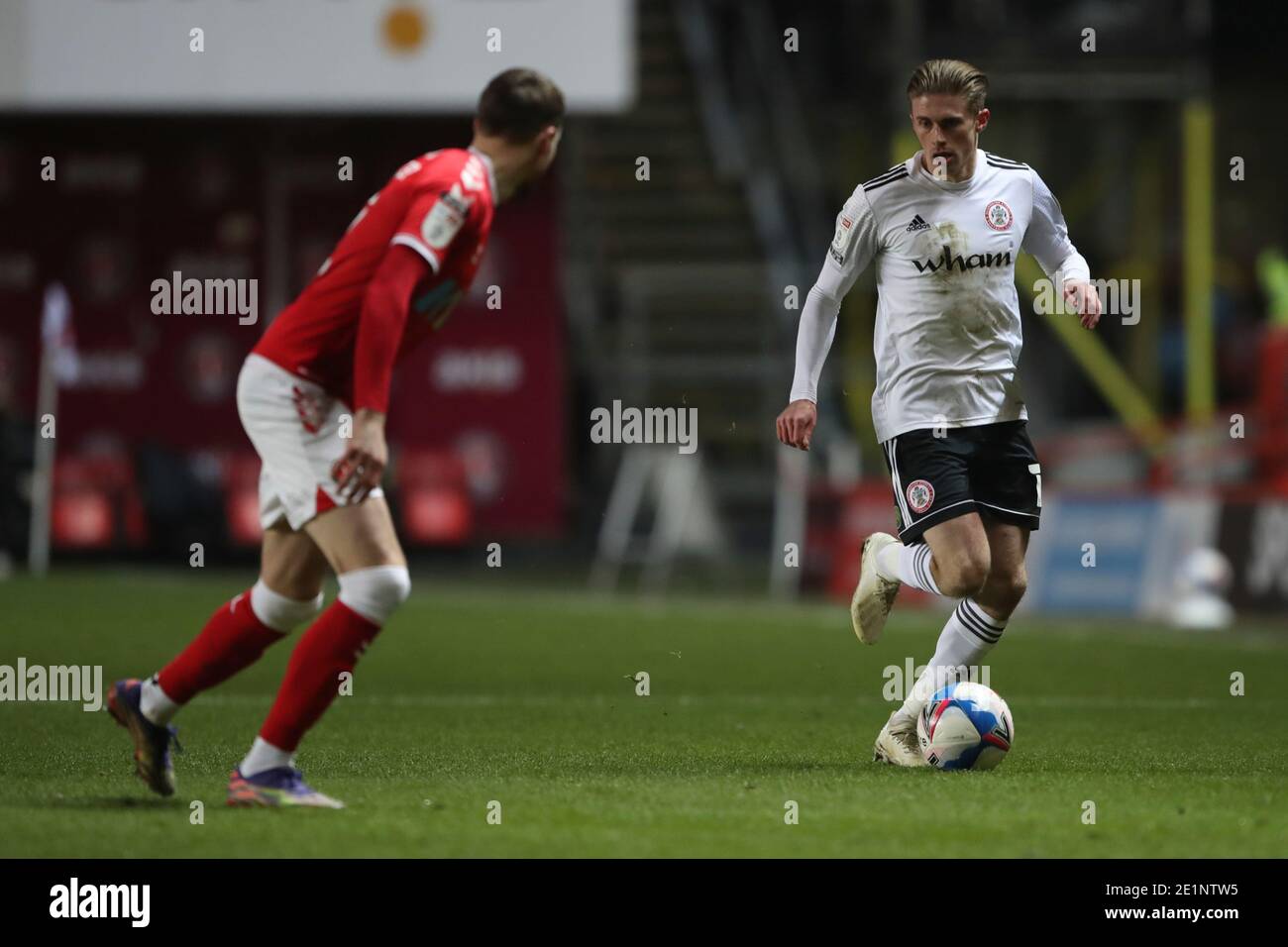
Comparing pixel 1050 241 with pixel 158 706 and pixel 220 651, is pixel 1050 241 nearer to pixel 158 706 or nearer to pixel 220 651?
pixel 220 651

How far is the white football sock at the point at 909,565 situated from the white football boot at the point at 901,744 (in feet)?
1.59

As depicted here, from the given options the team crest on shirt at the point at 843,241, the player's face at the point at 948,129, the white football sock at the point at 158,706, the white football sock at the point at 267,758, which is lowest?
the white football sock at the point at 267,758

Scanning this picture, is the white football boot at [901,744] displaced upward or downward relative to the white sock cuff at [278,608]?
downward

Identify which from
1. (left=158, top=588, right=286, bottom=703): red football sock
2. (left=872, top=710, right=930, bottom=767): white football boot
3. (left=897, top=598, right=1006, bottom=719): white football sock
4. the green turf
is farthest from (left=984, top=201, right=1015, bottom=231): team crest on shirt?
(left=158, top=588, right=286, bottom=703): red football sock

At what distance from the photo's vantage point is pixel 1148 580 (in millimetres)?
17000

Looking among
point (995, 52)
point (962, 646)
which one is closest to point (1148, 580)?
point (995, 52)

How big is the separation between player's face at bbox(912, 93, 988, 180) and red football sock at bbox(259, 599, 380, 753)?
8.90 feet

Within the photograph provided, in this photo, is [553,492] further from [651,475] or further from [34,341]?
[34,341]

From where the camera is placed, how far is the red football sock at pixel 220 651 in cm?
674

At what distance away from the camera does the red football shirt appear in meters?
6.32

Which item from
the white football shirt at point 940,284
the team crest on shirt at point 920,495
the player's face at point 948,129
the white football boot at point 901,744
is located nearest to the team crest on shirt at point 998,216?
the white football shirt at point 940,284

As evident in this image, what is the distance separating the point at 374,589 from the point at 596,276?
58.7 feet

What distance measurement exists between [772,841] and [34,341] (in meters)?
18.4

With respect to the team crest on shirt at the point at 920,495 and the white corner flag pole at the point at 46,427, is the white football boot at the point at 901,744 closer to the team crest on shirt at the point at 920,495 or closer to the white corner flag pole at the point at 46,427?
the team crest on shirt at the point at 920,495
